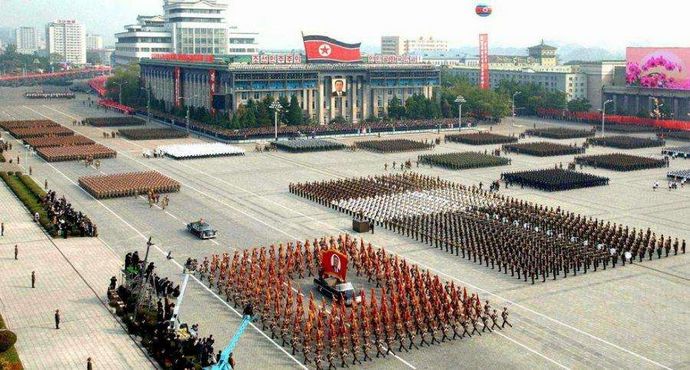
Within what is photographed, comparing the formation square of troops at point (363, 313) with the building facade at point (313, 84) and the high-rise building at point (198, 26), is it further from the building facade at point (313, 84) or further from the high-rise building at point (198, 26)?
the high-rise building at point (198, 26)

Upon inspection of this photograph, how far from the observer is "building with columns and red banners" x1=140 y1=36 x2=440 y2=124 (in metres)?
108

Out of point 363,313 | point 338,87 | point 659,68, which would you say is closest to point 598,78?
point 659,68

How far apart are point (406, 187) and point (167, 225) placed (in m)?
20.1

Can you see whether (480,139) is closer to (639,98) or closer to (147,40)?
(639,98)

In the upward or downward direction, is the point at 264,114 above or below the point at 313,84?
below

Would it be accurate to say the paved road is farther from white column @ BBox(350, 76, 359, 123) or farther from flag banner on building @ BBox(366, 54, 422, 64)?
flag banner on building @ BBox(366, 54, 422, 64)

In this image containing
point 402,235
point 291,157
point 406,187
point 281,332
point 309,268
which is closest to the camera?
point 281,332

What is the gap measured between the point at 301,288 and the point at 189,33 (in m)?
147

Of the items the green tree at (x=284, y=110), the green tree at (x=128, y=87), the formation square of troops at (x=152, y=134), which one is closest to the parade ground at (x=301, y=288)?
the formation square of troops at (x=152, y=134)

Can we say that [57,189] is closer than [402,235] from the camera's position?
No

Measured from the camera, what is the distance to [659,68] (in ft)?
403

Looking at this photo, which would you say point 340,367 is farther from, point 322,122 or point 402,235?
point 322,122

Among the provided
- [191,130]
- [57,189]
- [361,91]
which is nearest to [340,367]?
[57,189]

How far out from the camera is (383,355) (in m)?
29.2
